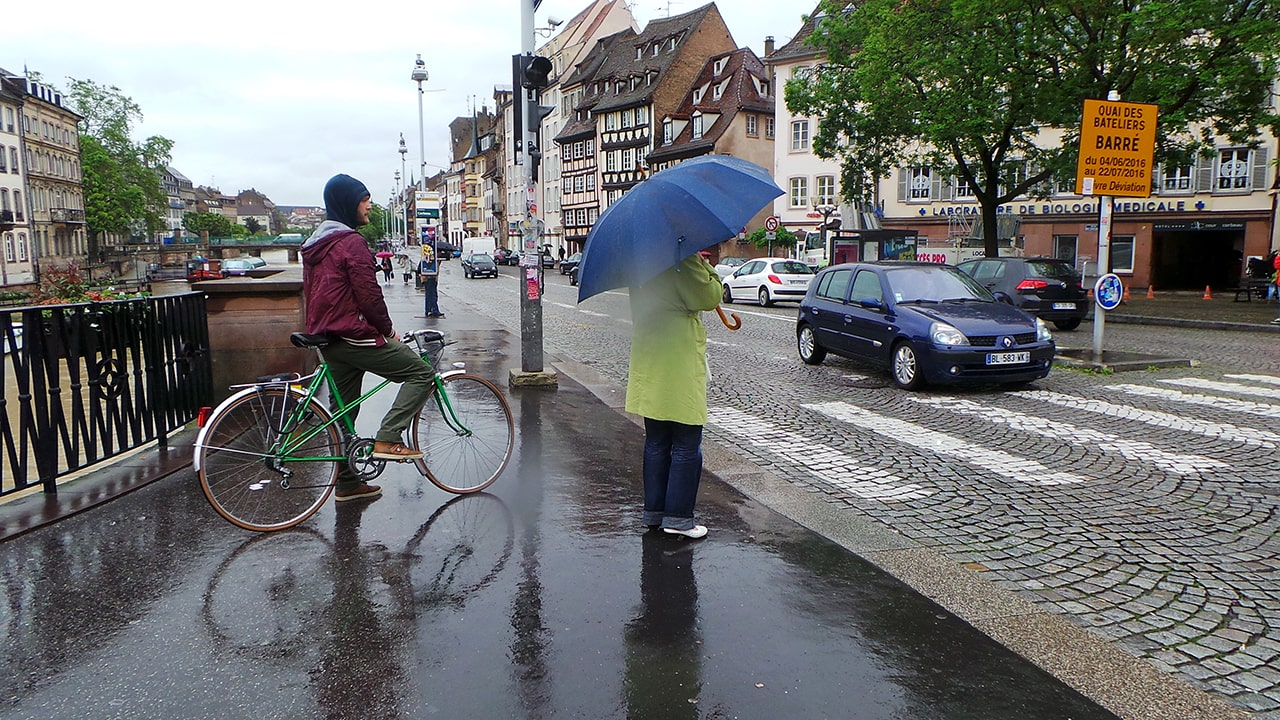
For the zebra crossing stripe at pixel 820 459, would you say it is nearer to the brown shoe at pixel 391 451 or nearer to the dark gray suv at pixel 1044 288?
the brown shoe at pixel 391 451

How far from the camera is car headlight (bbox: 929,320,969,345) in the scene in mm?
10602

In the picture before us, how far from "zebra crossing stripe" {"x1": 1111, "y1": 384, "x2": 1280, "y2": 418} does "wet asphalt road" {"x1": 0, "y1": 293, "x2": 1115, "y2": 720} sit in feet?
21.5

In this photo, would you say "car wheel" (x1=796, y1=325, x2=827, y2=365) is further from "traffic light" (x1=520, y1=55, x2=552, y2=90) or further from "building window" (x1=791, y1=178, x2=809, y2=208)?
"building window" (x1=791, y1=178, x2=809, y2=208)

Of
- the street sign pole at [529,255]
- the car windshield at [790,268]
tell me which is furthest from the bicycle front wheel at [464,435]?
the car windshield at [790,268]

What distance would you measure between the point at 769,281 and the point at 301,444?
2398 cm

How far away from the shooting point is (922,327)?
10.9m

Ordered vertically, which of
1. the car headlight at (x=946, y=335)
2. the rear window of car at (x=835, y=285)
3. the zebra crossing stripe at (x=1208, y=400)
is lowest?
the zebra crossing stripe at (x=1208, y=400)

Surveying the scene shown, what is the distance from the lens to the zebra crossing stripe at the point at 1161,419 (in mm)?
8047

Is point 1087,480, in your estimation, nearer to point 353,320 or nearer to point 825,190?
point 353,320

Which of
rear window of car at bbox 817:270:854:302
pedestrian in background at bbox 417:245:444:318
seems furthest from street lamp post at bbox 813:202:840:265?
rear window of car at bbox 817:270:854:302

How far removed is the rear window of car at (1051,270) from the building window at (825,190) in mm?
31639

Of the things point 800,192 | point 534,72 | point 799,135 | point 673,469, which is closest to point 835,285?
point 534,72

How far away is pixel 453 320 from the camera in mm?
21094

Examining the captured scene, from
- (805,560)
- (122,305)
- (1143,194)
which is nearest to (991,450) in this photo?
(805,560)
